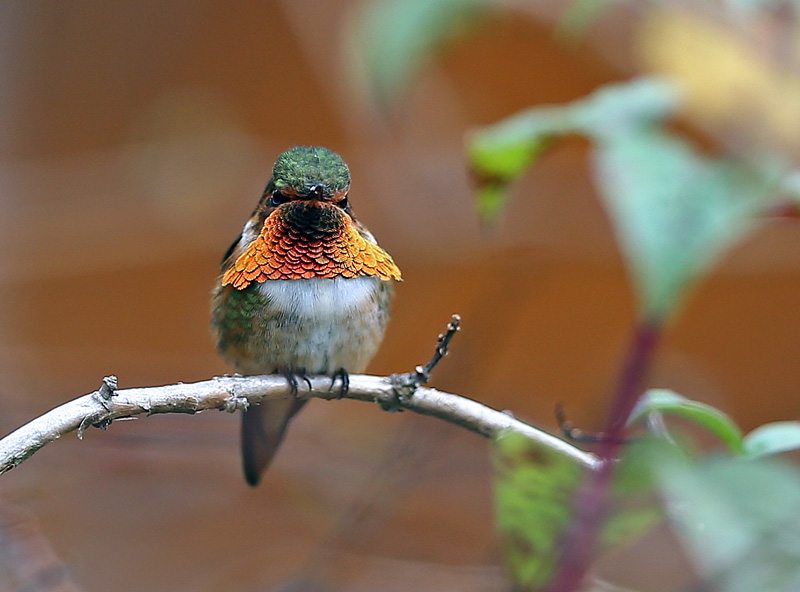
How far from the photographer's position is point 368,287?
1.92 metres

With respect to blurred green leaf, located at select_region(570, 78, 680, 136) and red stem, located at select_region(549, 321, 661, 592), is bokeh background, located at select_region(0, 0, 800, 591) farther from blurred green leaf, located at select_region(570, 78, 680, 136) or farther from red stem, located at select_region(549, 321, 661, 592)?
red stem, located at select_region(549, 321, 661, 592)

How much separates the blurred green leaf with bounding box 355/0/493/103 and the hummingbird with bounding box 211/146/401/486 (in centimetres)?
86

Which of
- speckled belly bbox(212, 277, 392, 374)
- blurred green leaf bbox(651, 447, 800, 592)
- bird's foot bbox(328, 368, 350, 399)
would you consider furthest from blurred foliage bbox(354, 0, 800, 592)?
speckled belly bbox(212, 277, 392, 374)

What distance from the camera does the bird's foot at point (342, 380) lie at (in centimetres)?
162

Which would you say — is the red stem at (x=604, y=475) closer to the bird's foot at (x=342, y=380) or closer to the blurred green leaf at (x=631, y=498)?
the blurred green leaf at (x=631, y=498)

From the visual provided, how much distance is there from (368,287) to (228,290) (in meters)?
0.33

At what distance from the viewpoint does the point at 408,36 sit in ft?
2.46

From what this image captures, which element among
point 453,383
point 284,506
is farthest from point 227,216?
point 453,383

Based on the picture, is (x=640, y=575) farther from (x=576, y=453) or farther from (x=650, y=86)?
(x=650, y=86)

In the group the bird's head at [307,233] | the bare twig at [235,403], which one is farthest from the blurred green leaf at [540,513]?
the bird's head at [307,233]

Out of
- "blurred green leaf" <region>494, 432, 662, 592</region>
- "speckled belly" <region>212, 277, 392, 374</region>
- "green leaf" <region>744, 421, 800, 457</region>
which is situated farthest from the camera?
"speckled belly" <region>212, 277, 392, 374</region>

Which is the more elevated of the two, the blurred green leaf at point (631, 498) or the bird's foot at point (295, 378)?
the bird's foot at point (295, 378)

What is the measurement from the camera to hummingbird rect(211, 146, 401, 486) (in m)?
1.68

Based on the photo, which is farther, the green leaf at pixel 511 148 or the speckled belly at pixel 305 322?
the speckled belly at pixel 305 322
